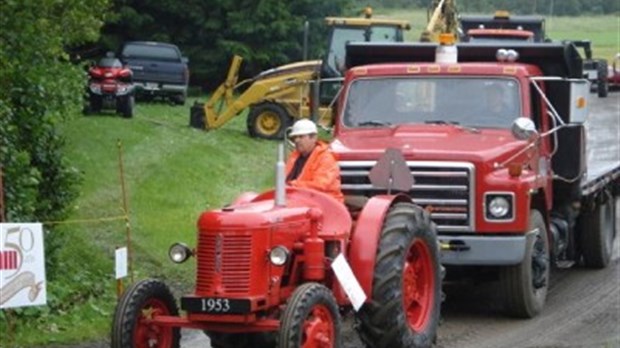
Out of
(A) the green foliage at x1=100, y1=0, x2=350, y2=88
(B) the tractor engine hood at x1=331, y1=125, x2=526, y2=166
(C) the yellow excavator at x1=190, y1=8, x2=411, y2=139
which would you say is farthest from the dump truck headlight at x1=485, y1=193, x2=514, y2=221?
(A) the green foliage at x1=100, y1=0, x2=350, y2=88

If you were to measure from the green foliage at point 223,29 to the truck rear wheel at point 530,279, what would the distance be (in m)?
33.2

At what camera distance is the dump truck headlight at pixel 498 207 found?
14.6m

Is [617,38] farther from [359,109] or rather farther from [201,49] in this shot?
[359,109]

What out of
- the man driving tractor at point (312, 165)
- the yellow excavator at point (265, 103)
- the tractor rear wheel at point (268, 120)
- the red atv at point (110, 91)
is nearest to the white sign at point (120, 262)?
the man driving tractor at point (312, 165)

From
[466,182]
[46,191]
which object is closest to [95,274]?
[46,191]

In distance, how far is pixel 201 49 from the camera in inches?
1966

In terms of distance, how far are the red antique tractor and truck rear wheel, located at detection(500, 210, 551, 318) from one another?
2.57m

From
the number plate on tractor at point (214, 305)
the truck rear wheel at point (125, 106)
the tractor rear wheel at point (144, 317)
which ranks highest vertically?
the number plate on tractor at point (214, 305)

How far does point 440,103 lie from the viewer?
618 inches

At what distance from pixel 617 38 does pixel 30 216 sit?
2026 inches

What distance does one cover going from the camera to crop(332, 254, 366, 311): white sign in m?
11.1

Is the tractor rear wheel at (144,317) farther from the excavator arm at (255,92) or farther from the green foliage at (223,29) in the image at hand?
the green foliage at (223,29)

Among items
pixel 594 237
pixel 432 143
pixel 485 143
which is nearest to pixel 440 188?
pixel 432 143

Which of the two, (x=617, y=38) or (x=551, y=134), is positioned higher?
(x=551, y=134)
